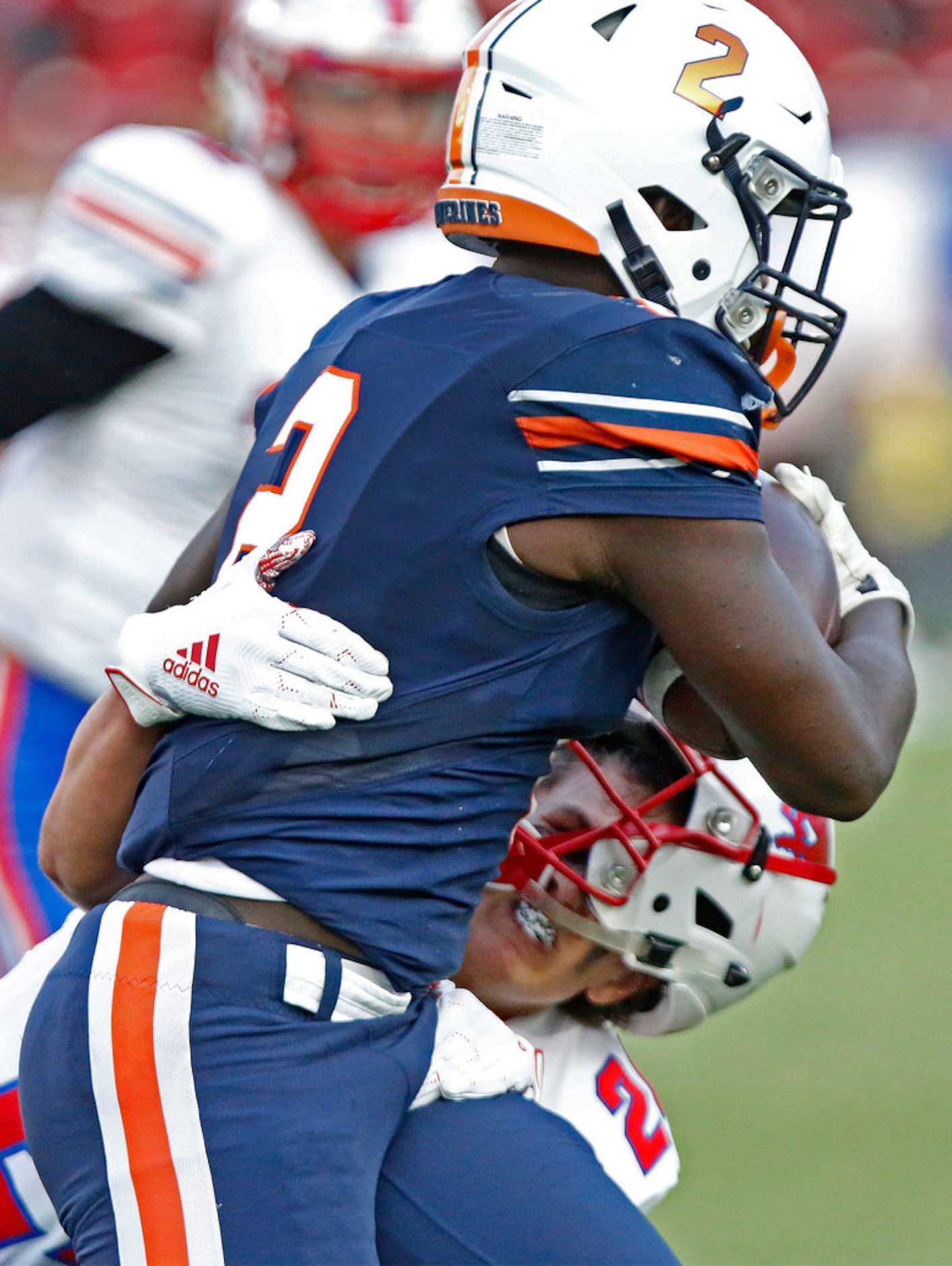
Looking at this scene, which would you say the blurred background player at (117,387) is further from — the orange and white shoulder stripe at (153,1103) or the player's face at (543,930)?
the orange and white shoulder stripe at (153,1103)

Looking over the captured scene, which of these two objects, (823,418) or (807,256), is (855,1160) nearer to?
(807,256)

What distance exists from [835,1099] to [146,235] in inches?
106

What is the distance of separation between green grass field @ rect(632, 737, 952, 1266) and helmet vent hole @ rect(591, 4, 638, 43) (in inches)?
94.8

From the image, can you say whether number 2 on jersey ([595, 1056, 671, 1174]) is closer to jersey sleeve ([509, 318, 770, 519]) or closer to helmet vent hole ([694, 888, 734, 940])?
helmet vent hole ([694, 888, 734, 940])

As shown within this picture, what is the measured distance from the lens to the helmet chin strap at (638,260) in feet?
6.11

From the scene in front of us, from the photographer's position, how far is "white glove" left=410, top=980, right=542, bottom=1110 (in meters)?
1.82

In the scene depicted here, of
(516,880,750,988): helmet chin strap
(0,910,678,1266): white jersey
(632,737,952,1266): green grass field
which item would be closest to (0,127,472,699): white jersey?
(0,910,678,1266): white jersey

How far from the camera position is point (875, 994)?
4.82m

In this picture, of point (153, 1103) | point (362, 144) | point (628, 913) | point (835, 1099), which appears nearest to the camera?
point (153, 1103)

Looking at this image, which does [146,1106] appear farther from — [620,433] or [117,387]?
[117,387]

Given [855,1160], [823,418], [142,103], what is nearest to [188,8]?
[142,103]

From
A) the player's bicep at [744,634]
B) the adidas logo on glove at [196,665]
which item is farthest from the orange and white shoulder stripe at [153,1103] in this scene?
the player's bicep at [744,634]

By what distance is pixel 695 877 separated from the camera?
230cm

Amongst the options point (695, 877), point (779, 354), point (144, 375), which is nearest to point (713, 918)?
point (695, 877)
